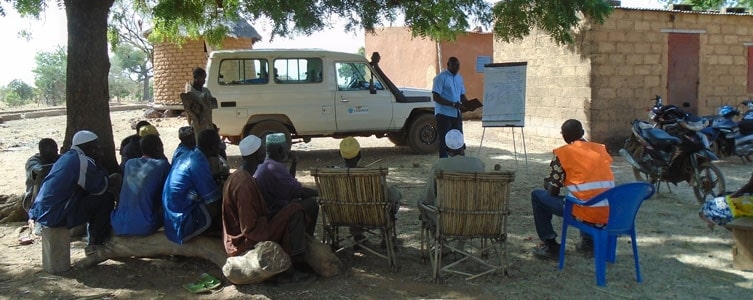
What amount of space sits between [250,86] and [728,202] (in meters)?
7.23

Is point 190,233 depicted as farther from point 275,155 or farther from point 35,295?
point 35,295

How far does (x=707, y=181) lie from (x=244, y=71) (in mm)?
6759

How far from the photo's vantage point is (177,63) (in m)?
19.3

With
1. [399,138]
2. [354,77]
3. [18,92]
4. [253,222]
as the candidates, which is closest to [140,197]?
[253,222]

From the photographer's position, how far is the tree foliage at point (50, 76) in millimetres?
46344

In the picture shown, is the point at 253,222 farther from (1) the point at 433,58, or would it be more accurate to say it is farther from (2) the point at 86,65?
(1) the point at 433,58

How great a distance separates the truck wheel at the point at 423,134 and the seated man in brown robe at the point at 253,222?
6622mm

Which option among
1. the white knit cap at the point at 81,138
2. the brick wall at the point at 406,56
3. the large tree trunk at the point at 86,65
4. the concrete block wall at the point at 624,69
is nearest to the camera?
the white knit cap at the point at 81,138

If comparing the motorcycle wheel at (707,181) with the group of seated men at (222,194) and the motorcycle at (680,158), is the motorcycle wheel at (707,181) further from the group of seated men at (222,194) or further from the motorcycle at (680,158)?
the group of seated men at (222,194)

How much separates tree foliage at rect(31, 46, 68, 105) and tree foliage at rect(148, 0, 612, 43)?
3773cm

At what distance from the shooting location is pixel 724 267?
15.3 feet

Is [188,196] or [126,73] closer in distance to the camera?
[188,196]

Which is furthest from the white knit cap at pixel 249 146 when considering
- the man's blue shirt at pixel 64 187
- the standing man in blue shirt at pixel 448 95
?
the standing man in blue shirt at pixel 448 95

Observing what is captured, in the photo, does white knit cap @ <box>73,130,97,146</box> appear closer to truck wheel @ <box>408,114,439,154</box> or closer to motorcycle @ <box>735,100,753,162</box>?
truck wheel @ <box>408,114,439,154</box>
